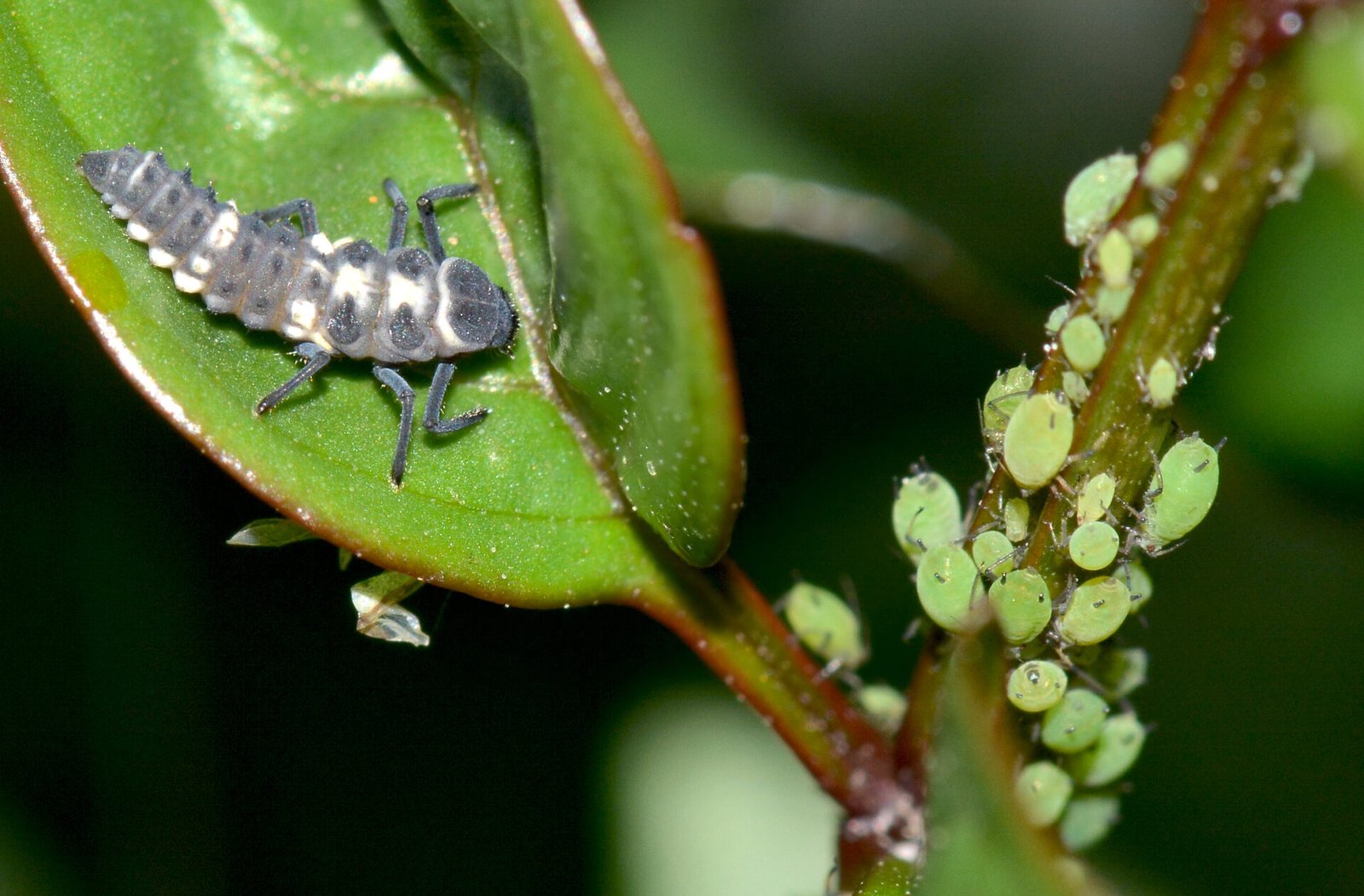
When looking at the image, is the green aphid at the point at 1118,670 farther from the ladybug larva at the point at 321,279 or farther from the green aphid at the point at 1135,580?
the ladybug larva at the point at 321,279

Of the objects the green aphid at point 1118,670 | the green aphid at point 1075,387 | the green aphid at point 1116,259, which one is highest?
the green aphid at point 1116,259

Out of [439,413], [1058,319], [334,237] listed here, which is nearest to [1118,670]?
[1058,319]

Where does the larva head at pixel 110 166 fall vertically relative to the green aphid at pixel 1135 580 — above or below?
below

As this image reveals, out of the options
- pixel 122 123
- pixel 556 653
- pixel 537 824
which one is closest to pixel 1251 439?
pixel 556 653

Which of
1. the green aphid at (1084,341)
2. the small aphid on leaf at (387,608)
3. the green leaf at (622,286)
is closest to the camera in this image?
the green leaf at (622,286)

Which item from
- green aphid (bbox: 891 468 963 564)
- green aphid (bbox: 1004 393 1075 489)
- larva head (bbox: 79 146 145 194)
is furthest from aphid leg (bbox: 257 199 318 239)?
green aphid (bbox: 1004 393 1075 489)

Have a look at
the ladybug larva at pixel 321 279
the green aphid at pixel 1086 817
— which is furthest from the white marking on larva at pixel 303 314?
the green aphid at pixel 1086 817

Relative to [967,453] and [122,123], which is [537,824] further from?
[122,123]
